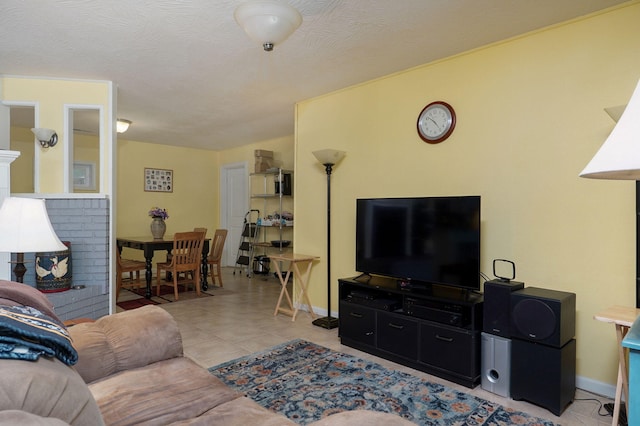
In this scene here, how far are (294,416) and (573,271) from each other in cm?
202

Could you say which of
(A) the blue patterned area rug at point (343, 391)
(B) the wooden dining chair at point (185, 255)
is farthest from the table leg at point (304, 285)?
(B) the wooden dining chair at point (185, 255)

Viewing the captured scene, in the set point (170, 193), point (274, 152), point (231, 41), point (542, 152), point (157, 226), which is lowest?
point (157, 226)

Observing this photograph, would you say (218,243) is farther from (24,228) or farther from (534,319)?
(534,319)

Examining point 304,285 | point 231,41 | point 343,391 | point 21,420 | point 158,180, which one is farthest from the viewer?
point 158,180

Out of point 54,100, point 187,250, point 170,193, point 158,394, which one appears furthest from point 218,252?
point 158,394

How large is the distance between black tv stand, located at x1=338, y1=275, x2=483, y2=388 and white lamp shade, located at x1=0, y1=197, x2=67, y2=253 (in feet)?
7.35

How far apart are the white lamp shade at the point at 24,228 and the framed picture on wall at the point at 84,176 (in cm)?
483

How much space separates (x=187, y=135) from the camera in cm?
639

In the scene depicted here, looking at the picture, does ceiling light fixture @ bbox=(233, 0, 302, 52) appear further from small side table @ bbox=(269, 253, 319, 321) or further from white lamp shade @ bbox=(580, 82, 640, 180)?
small side table @ bbox=(269, 253, 319, 321)

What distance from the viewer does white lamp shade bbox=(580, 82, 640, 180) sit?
730 mm

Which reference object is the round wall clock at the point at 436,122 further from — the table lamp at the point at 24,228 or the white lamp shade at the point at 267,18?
the table lamp at the point at 24,228

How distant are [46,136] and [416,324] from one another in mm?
3763

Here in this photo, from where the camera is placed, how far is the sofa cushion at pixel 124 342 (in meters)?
1.62

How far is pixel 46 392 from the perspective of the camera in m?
0.82
